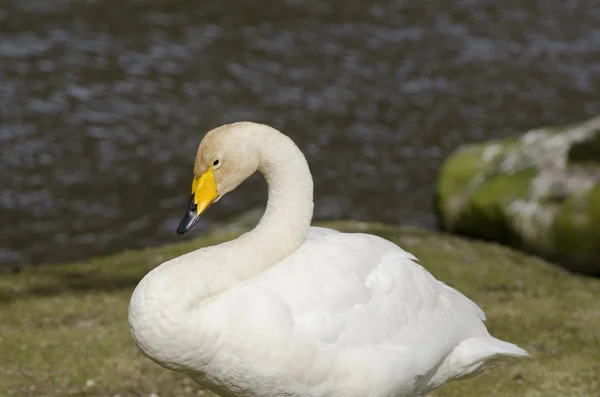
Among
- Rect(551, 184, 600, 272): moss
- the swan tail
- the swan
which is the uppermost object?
the swan

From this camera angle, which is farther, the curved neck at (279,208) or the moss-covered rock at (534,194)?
the moss-covered rock at (534,194)

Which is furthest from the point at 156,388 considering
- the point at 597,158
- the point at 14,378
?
the point at 597,158

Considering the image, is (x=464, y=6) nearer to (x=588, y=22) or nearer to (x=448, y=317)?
(x=588, y=22)

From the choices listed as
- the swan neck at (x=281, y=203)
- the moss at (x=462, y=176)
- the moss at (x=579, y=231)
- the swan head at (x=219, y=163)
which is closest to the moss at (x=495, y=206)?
the moss at (x=462, y=176)

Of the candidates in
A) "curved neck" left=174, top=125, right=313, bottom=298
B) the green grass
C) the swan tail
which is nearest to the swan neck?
"curved neck" left=174, top=125, right=313, bottom=298

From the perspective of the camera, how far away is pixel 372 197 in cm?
1348

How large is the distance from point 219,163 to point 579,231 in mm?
5881

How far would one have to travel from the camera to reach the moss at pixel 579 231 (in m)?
9.47

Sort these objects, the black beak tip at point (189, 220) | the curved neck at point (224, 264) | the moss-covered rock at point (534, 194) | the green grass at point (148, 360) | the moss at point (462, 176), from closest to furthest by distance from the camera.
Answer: the curved neck at point (224, 264) → the black beak tip at point (189, 220) → the green grass at point (148, 360) → the moss-covered rock at point (534, 194) → the moss at point (462, 176)

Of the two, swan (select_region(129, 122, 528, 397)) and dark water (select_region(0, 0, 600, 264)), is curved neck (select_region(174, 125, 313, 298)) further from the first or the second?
dark water (select_region(0, 0, 600, 264))

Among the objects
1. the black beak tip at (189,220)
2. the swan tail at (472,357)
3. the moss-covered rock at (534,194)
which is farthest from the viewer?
the moss-covered rock at (534,194)

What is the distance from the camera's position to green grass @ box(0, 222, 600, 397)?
6.62 meters

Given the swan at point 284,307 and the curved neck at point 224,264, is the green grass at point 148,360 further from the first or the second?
the curved neck at point 224,264

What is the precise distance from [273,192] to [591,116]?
11.7 metres
